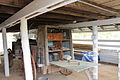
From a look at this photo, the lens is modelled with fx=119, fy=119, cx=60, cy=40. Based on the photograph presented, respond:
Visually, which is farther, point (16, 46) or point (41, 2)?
point (16, 46)

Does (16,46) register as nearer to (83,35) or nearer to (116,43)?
(83,35)

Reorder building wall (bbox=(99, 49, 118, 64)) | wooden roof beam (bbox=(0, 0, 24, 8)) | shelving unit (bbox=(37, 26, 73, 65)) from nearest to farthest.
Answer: wooden roof beam (bbox=(0, 0, 24, 8)) → shelving unit (bbox=(37, 26, 73, 65)) → building wall (bbox=(99, 49, 118, 64))

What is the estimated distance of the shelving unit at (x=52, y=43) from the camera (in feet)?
14.3

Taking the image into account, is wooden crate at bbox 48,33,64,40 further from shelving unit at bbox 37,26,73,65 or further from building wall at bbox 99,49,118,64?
building wall at bbox 99,49,118,64

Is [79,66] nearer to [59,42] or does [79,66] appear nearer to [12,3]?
[59,42]

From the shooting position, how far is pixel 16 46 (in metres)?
8.82

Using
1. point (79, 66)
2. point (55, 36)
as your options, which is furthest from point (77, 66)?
point (55, 36)

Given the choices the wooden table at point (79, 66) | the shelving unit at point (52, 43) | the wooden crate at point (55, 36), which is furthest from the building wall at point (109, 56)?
the wooden table at point (79, 66)

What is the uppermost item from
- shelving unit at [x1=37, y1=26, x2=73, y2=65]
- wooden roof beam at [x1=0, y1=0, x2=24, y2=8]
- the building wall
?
wooden roof beam at [x1=0, y1=0, x2=24, y2=8]

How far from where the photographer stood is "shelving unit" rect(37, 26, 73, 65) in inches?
172

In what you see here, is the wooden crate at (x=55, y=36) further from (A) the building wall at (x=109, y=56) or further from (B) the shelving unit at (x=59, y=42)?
(A) the building wall at (x=109, y=56)

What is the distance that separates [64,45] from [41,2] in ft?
13.0

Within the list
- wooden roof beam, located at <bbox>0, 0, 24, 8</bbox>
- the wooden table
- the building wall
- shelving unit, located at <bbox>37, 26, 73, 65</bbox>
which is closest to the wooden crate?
shelving unit, located at <bbox>37, 26, 73, 65</bbox>

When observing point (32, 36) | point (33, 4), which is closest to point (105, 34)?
point (32, 36)
